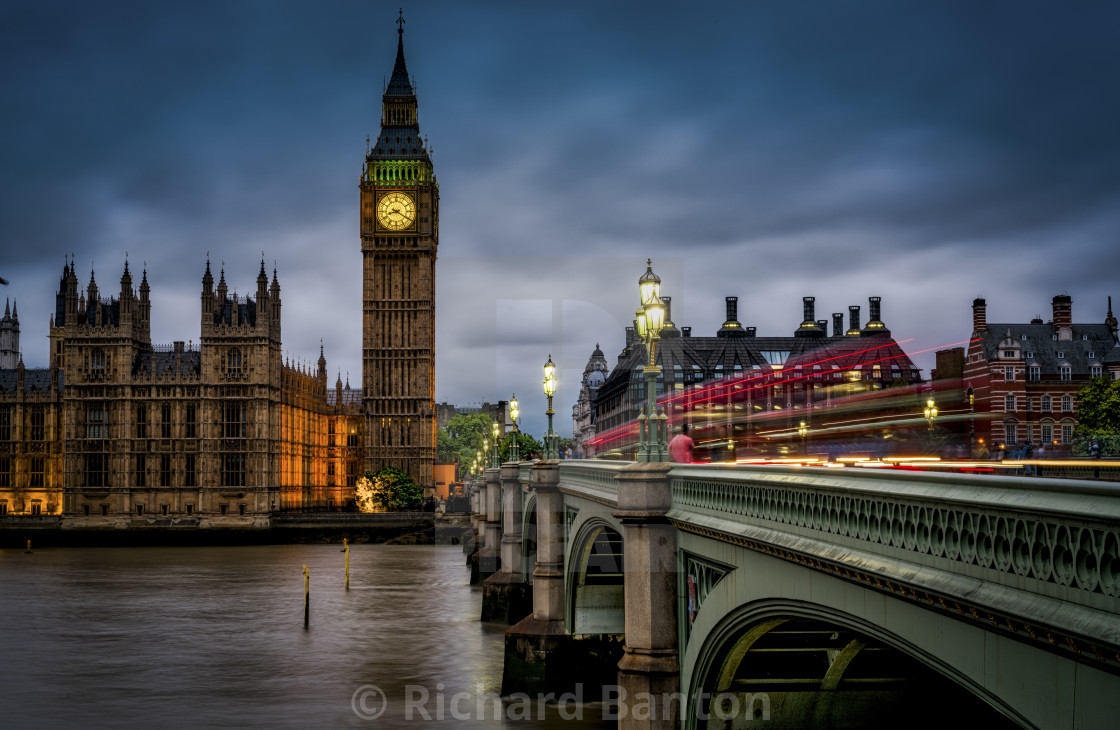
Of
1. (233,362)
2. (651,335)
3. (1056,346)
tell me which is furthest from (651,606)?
(233,362)

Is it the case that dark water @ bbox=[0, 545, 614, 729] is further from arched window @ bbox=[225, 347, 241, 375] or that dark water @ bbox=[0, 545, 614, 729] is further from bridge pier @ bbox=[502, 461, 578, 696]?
arched window @ bbox=[225, 347, 241, 375]

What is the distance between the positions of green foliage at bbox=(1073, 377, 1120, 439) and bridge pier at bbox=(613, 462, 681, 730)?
132 feet

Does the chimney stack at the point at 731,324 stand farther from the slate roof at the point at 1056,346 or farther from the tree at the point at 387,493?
the slate roof at the point at 1056,346

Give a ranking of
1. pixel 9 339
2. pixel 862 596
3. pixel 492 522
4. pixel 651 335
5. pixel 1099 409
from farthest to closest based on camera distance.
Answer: pixel 9 339
pixel 492 522
pixel 1099 409
pixel 651 335
pixel 862 596

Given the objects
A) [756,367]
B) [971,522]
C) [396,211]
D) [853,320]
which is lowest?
[971,522]

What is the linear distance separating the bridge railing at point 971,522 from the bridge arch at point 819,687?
4183 mm

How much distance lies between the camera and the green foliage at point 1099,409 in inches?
2057

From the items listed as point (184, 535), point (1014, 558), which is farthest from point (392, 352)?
point (1014, 558)

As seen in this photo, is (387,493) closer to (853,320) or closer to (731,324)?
(731,324)

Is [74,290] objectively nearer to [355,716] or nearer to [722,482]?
[355,716]

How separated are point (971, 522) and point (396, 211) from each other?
13472 centimetres

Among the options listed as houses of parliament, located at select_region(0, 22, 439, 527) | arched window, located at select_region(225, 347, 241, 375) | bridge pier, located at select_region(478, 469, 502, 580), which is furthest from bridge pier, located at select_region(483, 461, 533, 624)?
arched window, located at select_region(225, 347, 241, 375)

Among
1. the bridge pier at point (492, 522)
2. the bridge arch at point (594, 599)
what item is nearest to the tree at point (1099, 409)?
the bridge pier at point (492, 522)

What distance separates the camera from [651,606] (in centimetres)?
1672
